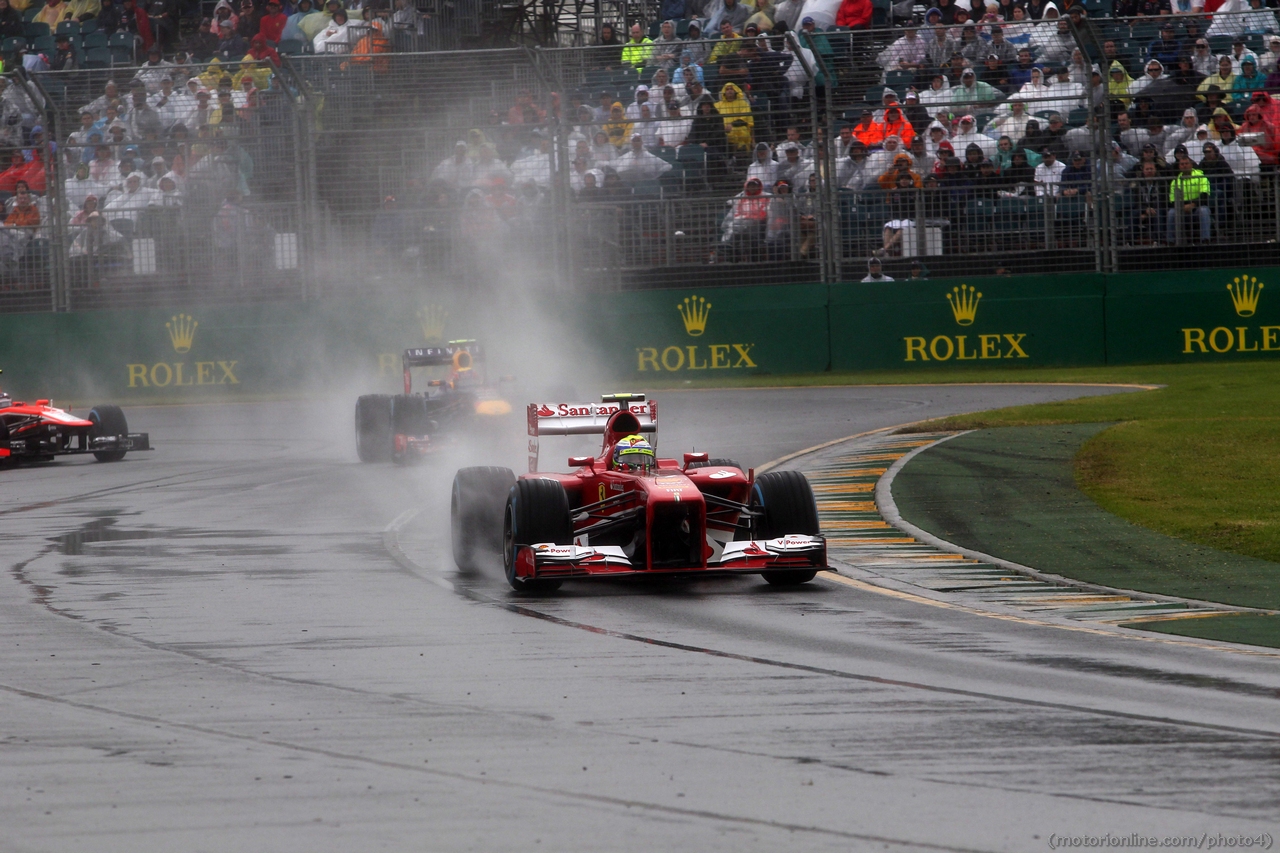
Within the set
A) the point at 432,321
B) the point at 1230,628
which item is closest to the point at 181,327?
the point at 432,321

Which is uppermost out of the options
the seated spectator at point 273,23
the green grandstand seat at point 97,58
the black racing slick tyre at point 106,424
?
the seated spectator at point 273,23

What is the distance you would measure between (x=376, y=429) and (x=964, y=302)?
1122 centimetres

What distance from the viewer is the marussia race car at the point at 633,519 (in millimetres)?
9578

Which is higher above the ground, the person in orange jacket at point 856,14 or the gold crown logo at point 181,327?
the person in orange jacket at point 856,14

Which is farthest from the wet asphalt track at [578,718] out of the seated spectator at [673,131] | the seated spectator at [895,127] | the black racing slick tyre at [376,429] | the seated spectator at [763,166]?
the seated spectator at [895,127]

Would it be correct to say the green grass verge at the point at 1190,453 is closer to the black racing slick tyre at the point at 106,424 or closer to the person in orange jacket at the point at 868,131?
the person in orange jacket at the point at 868,131

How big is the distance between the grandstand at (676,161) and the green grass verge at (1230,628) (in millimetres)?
17575

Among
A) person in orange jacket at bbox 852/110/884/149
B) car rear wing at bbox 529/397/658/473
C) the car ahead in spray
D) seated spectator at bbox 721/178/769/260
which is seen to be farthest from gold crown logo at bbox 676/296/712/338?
car rear wing at bbox 529/397/658/473

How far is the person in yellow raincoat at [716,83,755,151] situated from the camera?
26.2 meters

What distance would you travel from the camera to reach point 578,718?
6.22 metres

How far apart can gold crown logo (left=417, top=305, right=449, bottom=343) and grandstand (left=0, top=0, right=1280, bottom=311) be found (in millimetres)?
629

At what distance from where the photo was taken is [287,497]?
49.5 feet

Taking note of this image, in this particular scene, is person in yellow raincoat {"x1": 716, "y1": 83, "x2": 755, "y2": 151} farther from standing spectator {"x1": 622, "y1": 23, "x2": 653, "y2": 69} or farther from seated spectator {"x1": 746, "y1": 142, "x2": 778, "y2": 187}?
standing spectator {"x1": 622, "y1": 23, "x2": 653, "y2": 69}

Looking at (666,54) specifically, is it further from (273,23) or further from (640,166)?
(273,23)
